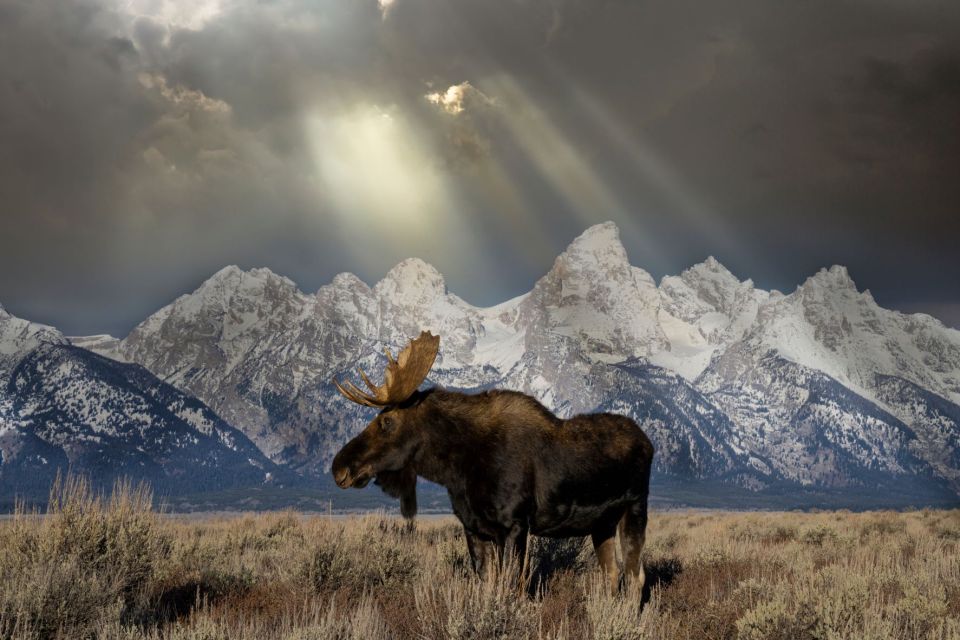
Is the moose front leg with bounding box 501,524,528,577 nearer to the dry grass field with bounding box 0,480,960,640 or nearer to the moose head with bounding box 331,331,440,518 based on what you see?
the dry grass field with bounding box 0,480,960,640

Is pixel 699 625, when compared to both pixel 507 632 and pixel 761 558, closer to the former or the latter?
pixel 507 632

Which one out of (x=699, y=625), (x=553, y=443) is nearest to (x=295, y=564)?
(x=553, y=443)

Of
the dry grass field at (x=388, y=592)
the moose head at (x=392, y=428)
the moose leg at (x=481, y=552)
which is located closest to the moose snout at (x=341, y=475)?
the moose head at (x=392, y=428)

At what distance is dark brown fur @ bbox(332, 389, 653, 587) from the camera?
7504 mm

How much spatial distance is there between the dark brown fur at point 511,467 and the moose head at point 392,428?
1 centimetres

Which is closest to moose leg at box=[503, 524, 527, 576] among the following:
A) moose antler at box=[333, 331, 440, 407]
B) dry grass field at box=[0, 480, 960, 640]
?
dry grass field at box=[0, 480, 960, 640]

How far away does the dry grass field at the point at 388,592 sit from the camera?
592 cm

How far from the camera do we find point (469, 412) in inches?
324

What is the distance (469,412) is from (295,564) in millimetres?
2862

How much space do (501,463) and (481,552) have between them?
0.90m

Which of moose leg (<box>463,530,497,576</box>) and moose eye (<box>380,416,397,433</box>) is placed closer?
moose leg (<box>463,530,497,576</box>)

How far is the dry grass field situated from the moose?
2.00ft

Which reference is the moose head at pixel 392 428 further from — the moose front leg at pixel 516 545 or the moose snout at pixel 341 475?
the moose front leg at pixel 516 545

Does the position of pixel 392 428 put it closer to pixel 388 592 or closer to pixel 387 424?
pixel 387 424
